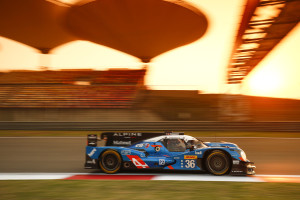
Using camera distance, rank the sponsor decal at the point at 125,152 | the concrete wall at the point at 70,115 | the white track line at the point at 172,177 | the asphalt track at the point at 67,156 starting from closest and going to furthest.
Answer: the white track line at the point at 172,177
the sponsor decal at the point at 125,152
the asphalt track at the point at 67,156
the concrete wall at the point at 70,115

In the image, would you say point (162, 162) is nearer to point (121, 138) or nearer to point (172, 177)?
point (172, 177)

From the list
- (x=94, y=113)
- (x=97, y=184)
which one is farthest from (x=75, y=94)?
(x=97, y=184)

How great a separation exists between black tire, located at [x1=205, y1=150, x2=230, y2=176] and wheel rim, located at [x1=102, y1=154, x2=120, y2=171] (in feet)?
6.64

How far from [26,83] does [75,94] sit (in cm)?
569

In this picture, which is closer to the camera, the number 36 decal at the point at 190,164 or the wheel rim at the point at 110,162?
the number 36 decal at the point at 190,164

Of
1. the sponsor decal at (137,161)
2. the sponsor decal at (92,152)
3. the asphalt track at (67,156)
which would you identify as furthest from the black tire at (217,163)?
the sponsor decal at (92,152)

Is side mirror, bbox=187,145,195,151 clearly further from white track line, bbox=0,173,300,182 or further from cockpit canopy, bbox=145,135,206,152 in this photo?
white track line, bbox=0,173,300,182

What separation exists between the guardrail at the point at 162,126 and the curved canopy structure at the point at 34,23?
1430 cm

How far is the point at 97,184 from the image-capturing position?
579 centimetres

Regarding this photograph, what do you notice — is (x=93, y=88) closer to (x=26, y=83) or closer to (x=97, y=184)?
(x=26, y=83)

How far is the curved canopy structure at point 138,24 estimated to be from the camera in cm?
2733

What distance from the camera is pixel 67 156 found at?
9.74 meters

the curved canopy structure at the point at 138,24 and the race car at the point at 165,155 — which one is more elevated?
the curved canopy structure at the point at 138,24

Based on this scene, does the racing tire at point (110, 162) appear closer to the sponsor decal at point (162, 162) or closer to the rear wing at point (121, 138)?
the rear wing at point (121, 138)
